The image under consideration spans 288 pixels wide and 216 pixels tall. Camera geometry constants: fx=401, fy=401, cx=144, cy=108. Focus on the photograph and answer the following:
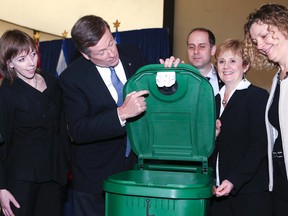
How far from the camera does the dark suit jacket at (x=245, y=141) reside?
1860mm

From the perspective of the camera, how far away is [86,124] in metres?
1.90

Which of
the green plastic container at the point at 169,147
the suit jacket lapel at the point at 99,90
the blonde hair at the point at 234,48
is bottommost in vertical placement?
the green plastic container at the point at 169,147

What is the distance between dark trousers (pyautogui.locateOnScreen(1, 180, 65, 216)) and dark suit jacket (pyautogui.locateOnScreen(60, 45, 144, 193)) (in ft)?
0.40

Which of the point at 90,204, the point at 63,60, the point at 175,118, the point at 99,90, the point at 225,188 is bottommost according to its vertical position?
the point at 90,204

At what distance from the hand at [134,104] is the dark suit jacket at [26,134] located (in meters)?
0.51

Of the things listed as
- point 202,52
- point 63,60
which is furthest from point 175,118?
point 63,60

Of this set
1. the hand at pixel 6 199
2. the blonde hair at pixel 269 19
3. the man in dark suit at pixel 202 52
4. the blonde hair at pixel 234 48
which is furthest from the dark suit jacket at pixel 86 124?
the man in dark suit at pixel 202 52

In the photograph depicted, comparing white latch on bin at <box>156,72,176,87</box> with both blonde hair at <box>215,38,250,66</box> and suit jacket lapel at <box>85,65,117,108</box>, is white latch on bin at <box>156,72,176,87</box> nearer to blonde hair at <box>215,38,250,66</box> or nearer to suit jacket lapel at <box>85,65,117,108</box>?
suit jacket lapel at <box>85,65,117,108</box>

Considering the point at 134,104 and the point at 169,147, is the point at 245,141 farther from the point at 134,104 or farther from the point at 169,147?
the point at 134,104

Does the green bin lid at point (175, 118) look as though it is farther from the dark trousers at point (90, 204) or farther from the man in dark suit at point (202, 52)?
the man in dark suit at point (202, 52)

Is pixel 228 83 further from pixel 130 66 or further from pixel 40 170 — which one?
pixel 40 170

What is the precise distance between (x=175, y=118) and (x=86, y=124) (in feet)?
1.40

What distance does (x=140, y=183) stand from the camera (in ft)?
5.23

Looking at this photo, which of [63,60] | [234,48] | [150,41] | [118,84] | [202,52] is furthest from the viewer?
[63,60]
